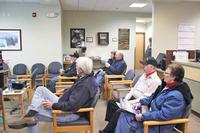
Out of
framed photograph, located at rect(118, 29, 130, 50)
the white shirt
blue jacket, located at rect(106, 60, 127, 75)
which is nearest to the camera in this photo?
the white shirt

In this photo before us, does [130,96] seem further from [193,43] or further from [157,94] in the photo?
[193,43]

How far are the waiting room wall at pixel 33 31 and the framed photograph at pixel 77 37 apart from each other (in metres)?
1.57

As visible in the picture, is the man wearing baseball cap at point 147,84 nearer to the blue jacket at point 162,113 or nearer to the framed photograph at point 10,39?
the blue jacket at point 162,113

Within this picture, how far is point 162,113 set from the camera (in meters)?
2.18

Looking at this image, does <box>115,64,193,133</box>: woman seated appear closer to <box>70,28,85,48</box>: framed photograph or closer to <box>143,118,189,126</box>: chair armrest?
<box>143,118,189,126</box>: chair armrest

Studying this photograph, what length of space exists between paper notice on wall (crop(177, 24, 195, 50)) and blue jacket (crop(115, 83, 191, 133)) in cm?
485

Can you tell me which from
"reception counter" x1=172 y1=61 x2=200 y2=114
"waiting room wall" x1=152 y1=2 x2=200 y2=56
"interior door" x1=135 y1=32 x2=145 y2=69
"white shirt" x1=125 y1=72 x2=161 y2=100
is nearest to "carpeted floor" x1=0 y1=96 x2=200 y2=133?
"reception counter" x1=172 y1=61 x2=200 y2=114

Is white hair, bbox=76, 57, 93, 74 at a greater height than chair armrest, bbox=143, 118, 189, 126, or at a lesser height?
greater

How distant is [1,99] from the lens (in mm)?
3236

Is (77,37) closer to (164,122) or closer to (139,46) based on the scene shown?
(139,46)

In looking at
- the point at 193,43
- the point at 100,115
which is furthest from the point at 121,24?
the point at 100,115

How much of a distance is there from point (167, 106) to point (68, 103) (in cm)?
105

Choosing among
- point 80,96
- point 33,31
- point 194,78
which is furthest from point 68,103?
point 33,31

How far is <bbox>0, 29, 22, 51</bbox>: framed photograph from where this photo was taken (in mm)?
6738
